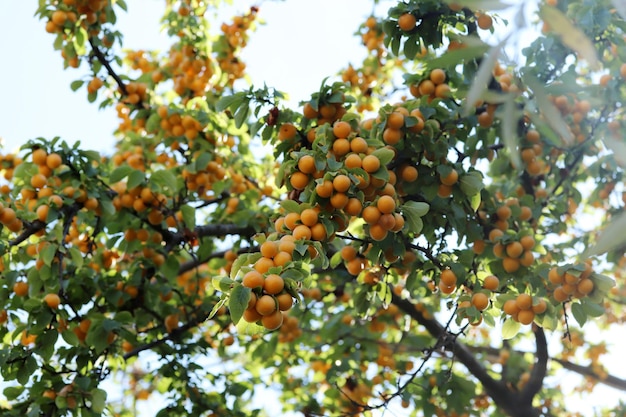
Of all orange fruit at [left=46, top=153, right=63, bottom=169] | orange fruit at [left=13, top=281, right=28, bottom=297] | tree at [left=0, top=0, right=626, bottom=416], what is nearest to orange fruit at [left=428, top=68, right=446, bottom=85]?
tree at [left=0, top=0, right=626, bottom=416]

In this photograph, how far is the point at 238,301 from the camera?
172 centimetres

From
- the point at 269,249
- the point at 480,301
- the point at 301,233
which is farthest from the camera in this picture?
the point at 480,301

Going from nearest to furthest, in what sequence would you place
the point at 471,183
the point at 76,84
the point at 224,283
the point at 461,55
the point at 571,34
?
the point at 571,34
the point at 461,55
the point at 224,283
the point at 471,183
the point at 76,84

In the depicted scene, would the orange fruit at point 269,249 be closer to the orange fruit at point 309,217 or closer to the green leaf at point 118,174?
the orange fruit at point 309,217

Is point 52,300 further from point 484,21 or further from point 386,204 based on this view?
point 484,21

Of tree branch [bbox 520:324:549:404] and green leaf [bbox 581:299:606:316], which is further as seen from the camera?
tree branch [bbox 520:324:549:404]

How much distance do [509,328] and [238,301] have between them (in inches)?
50.0

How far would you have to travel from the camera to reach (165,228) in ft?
11.7

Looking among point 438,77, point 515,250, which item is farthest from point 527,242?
point 438,77

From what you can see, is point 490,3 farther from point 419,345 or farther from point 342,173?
point 419,345

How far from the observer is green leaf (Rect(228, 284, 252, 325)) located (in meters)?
1.70

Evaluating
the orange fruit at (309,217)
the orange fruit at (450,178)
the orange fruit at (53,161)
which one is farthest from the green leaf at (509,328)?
the orange fruit at (53,161)

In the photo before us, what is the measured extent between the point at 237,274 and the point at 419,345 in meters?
2.83

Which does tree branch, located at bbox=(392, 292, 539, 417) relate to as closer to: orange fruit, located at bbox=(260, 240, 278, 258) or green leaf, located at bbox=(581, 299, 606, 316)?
green leaf, located at bbox=(581, 299, 606, 316)
